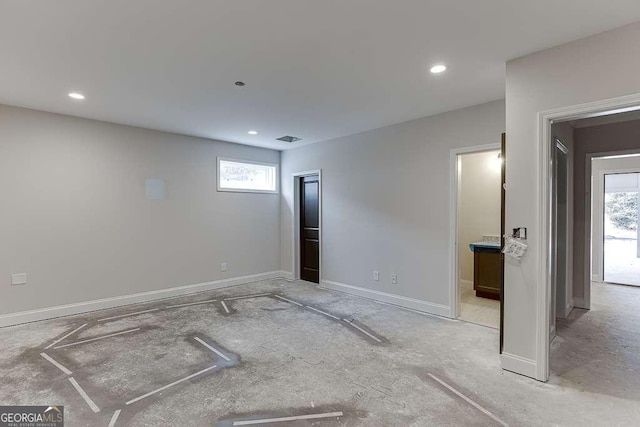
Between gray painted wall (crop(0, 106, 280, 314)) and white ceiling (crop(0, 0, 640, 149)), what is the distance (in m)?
0.56

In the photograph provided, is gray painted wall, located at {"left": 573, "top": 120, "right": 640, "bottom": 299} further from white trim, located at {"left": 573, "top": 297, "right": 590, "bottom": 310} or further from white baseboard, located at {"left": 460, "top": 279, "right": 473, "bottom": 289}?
white baseboard, located at {"left": 460, "top": 279, "right": 473, "bottom": 289}

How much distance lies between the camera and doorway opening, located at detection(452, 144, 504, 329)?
468 cm

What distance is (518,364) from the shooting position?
104 inches

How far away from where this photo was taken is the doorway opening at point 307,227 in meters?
5.99

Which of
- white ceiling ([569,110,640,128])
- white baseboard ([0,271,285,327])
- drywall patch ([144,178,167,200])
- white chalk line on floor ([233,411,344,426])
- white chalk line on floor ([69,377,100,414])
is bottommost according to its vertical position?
white chalk line on floor ([69,377,100,414])

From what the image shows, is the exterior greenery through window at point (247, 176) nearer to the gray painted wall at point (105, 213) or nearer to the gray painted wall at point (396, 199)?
the gray painted wall at point (105, 213)

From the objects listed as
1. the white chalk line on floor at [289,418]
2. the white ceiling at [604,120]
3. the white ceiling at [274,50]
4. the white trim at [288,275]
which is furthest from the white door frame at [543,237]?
the white trim at [288,275]

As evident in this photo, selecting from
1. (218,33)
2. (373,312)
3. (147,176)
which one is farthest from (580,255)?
(147,176)

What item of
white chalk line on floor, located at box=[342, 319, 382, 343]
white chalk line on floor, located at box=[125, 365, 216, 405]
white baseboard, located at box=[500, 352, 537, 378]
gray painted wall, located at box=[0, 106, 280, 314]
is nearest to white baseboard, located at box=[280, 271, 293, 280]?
gray painted wall, located at box=[0, 106, 280, 314]

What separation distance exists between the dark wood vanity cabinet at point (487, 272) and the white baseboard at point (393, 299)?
4.33ft

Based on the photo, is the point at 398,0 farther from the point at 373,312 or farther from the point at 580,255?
the point at 580,255

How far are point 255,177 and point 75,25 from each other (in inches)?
164

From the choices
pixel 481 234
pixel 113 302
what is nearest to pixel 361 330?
pixel 481 234

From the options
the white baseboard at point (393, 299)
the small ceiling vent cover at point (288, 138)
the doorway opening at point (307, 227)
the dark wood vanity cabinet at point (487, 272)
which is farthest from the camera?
the doorway opening at point (307, 227)
